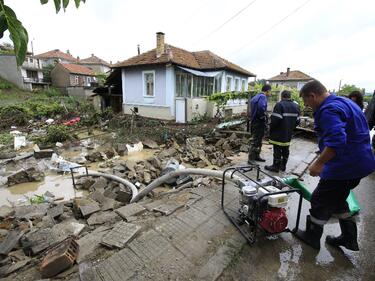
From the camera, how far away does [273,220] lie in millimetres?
2662

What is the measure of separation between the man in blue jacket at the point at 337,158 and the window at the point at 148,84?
13.1 m

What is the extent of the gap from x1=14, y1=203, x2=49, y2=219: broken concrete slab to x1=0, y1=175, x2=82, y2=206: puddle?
A: 1.00m

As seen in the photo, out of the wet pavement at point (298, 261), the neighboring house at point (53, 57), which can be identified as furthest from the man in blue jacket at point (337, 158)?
the neighboring house at point (53, 57)

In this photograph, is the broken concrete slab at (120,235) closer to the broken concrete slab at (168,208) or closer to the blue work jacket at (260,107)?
the broken concrete slab at (168,208)

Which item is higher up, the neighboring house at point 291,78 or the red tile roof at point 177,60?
the neighboring house at point 291,78

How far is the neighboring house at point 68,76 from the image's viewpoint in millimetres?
38844

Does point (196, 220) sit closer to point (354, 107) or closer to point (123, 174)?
point (354, 107)

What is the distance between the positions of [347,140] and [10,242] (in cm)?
465

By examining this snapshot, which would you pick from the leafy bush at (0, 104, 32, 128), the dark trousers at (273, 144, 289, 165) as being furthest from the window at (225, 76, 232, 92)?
the leafy bush at (0, 104, 32, 128)

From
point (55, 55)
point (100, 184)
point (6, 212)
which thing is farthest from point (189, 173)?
point (55, 55)

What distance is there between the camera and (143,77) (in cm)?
1506

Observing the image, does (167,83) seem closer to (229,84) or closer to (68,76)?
(229,84)

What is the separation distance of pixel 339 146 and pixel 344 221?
3.85 feet

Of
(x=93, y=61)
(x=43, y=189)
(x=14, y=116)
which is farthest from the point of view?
(x=93, y=61)
